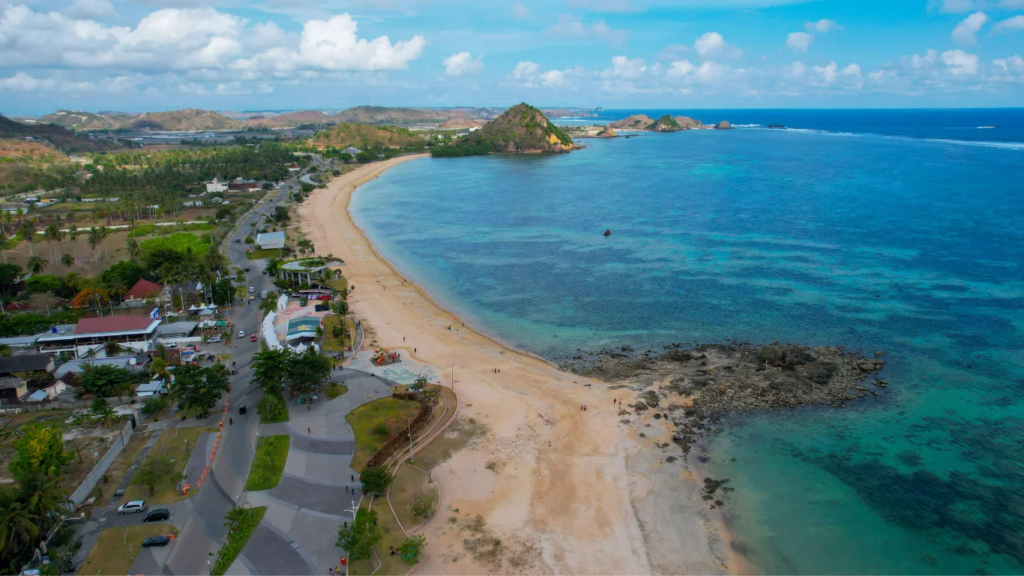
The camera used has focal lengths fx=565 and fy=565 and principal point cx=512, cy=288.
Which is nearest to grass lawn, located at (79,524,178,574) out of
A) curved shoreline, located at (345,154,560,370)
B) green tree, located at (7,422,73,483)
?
green tree, located at (7,422,73,483)

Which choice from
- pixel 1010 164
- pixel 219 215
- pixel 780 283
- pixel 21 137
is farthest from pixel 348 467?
pixel 21 137

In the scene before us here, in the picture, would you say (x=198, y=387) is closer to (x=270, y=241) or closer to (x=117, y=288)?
(x=117, y=288)

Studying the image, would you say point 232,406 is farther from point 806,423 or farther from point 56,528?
point 806,423

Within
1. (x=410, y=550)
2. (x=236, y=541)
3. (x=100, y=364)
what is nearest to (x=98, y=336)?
(x=100, y=364)

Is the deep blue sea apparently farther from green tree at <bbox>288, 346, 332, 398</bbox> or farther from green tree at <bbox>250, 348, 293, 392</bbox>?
green tree at <bbox>250, 348, 293, 392</bbox>

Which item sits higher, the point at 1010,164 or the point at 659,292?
the point at 1010,164

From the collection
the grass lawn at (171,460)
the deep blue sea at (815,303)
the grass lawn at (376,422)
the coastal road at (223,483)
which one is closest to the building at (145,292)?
the coastal road at (223,483)

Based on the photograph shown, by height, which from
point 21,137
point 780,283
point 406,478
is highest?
point 21,137
